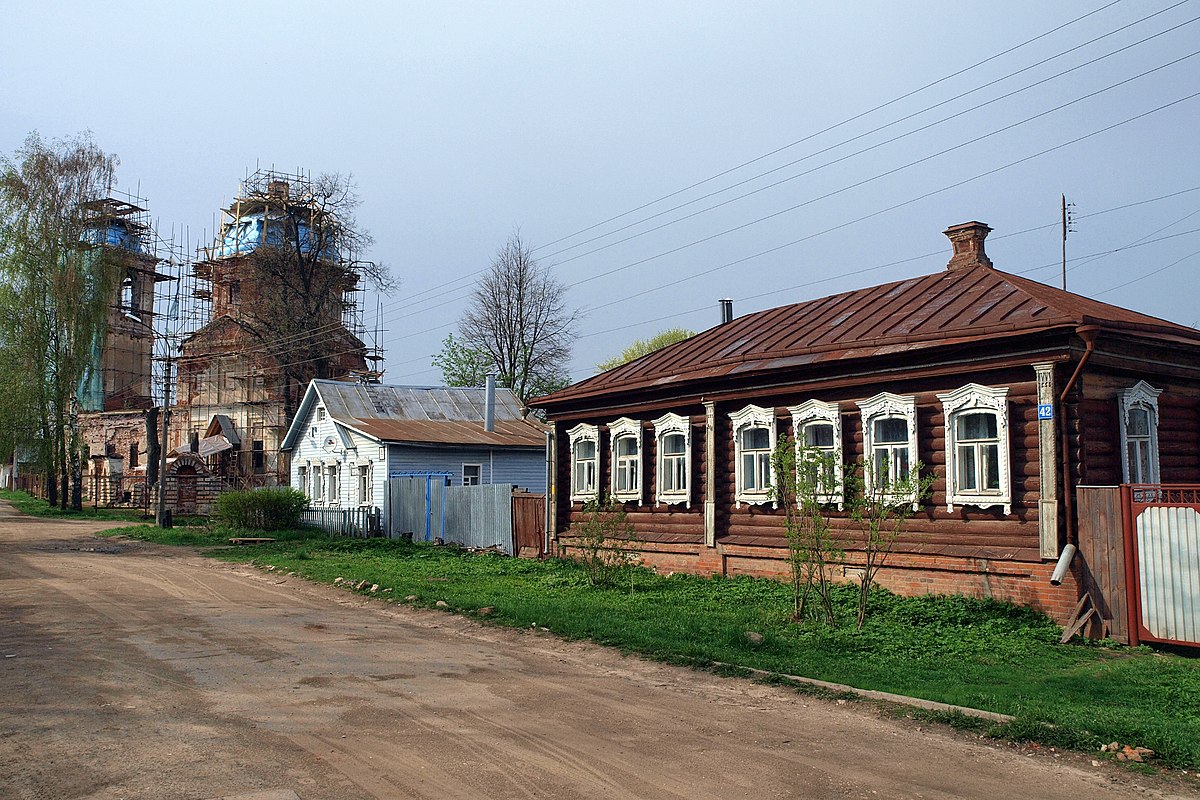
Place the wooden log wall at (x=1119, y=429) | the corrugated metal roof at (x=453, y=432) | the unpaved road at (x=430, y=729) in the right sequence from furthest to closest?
the corrugated metal roof at (x=453, y=432), the wooden log wall at (x=1119, y=429), the unpaved road at (x=430, y=729)

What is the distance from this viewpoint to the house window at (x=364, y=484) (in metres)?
32.2

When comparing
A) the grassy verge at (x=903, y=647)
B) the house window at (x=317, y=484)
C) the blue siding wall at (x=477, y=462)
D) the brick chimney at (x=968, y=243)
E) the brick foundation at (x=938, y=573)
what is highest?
the brick chimney at (x=968, y=243)

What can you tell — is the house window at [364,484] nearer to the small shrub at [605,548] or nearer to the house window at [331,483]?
the house window at [331,483]

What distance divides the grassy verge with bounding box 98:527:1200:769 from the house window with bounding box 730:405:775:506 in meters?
1.59

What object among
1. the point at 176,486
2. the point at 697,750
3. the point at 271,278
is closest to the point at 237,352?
the point at 271,278

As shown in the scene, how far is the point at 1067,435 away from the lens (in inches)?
498

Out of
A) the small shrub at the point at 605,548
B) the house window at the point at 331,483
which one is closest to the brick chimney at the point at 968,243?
the small shrub at the point at 605,548

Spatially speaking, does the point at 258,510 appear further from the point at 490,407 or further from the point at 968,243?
the point at 968,243

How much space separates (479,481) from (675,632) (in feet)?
71.3

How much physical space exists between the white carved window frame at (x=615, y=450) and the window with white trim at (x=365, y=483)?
14.1 metres

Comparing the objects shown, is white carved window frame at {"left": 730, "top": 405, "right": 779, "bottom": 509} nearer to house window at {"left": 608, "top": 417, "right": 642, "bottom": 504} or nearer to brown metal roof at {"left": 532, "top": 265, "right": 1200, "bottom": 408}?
brown metal roof at {"left": 532, "top": 265, "right": 1200, "bottom": 408}

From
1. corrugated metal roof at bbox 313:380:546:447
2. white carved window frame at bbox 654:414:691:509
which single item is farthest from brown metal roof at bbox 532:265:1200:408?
corrugated metal roof at bbox 313:380:546:447

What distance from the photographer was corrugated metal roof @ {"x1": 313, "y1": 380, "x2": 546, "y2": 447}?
32.4m

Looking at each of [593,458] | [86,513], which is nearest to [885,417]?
[593,458]
